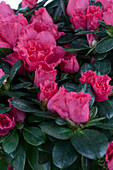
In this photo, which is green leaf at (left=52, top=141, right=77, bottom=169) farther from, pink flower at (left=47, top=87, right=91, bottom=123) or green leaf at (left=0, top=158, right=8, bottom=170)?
green leaf at (left=0, top=158, right=8, bottom=170)

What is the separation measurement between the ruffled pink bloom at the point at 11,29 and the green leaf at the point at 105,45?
249mm

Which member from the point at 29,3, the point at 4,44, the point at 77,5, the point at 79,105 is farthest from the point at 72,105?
the point at 29,3

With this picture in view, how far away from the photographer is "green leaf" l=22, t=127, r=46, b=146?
562mm

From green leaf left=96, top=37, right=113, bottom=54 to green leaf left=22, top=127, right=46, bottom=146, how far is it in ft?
0.94

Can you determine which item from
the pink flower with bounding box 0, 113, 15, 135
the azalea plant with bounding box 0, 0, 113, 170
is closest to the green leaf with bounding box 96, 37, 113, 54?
the azalea plant with bounding box 0, 0, 113, 170

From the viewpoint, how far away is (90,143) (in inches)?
20.0

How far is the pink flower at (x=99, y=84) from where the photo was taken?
0.59 m

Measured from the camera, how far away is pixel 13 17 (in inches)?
30.6

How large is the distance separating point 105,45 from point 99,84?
5.7 inches

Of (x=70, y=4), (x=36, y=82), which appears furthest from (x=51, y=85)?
(x=70, y=4)

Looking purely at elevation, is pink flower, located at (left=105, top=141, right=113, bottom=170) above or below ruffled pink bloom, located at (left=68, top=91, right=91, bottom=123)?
below

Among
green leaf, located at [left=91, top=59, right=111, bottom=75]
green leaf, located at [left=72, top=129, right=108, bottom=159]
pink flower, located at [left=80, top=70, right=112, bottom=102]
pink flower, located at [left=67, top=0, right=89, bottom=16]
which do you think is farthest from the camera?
pink flower, located at [left=67, top=0, right=89, bottom=16]

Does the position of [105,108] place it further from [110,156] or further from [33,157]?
[33,157]

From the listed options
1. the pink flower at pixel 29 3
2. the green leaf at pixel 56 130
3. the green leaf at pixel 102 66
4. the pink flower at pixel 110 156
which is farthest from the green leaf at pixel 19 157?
the pink flower at pixel 29 3
